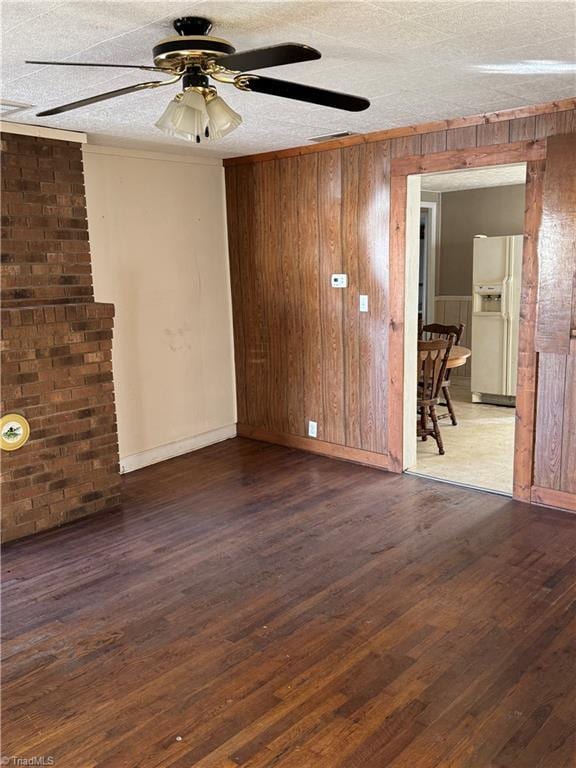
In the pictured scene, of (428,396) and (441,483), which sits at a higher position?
(428,396)

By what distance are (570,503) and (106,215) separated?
3651 millimetres

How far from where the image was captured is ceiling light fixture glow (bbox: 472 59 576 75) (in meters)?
2.82

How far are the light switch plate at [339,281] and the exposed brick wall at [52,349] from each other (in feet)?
5.55

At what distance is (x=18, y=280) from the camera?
396 centimetres

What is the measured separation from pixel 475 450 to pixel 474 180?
3.10 meters

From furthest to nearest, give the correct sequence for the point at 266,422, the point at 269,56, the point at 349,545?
the point at 266,422
the point at 349,545
the point at 269,56

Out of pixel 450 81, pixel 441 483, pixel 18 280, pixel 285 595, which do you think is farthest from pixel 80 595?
pixel 450 81

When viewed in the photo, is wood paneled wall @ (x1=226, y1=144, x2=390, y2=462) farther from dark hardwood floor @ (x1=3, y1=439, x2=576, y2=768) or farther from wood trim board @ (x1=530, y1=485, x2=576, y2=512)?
wood trim board @ (x1=530, y1=485, x2=576, y2=512)

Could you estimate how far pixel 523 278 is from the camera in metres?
3.92

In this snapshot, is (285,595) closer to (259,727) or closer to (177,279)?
(259,727)

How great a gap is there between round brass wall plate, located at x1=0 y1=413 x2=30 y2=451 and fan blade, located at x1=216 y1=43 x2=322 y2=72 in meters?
2.52

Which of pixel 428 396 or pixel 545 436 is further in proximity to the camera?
pixel 428 396

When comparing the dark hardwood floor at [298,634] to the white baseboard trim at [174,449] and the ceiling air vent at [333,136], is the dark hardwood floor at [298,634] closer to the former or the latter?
the white baseboard trim at [174,449]

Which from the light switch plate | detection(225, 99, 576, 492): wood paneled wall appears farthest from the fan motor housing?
the light switch plate
